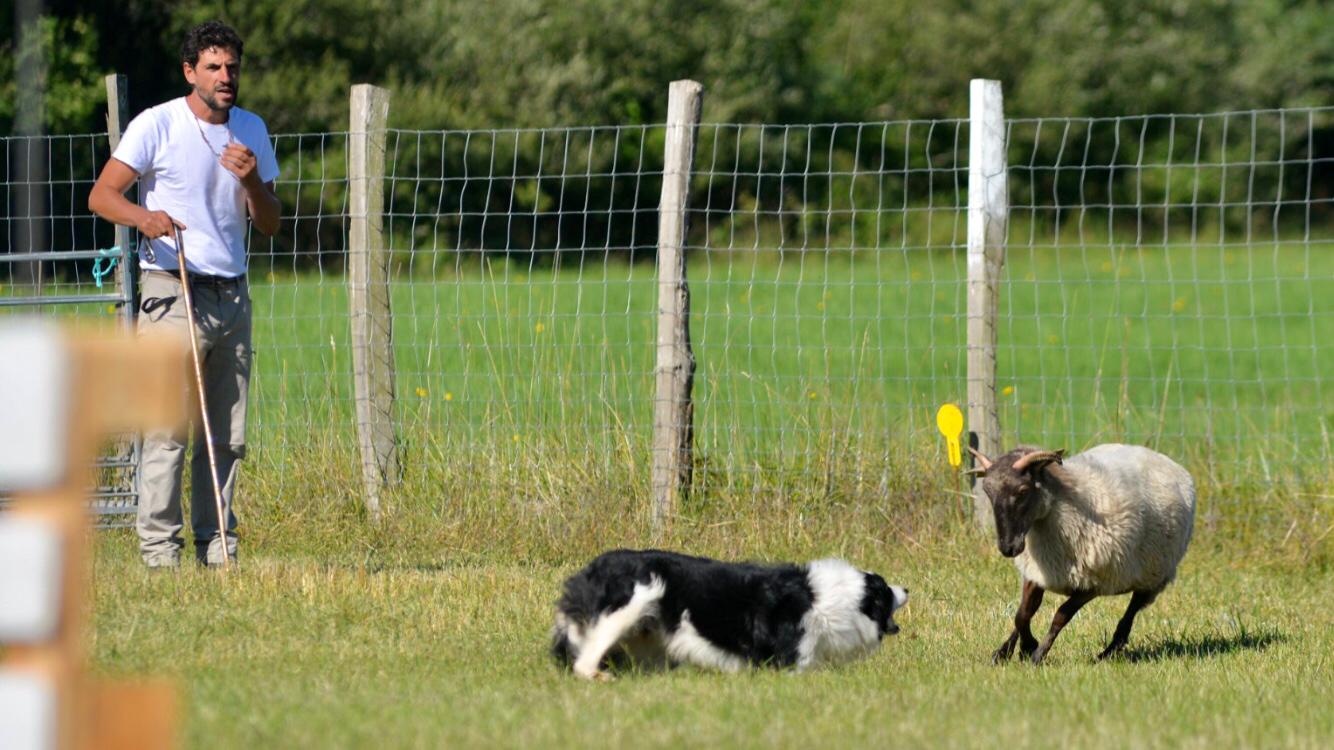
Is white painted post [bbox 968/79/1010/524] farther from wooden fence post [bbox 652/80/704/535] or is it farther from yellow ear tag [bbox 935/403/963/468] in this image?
wooden fence post [bbox 652/80/704/535]

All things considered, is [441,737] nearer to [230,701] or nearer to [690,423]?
[230,701]

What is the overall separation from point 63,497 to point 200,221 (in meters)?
4.58

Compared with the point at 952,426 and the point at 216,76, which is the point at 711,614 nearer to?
the point at 952,426

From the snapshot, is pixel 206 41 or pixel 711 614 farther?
pixel 206 41

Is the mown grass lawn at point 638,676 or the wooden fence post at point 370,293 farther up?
the wooden fence post at point 370,293

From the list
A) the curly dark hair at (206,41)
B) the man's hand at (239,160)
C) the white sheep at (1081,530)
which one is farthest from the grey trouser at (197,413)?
the white sheep at (1081,530)

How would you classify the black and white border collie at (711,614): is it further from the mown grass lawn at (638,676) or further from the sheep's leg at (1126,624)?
the sheep's leg at (1126,624)

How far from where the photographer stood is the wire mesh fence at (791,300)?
29.5 feet

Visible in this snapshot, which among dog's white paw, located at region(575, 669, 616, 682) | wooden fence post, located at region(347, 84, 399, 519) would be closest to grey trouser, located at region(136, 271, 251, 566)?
wooden fence post, located at region(347, 84, 399, 519)

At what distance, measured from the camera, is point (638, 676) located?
18.1 feet

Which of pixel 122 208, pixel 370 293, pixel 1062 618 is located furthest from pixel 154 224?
pixel 1062 618

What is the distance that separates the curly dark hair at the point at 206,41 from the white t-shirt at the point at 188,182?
198 mm

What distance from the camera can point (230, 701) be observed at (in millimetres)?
4695

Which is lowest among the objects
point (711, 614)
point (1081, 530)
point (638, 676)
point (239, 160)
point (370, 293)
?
point (638, 676)
